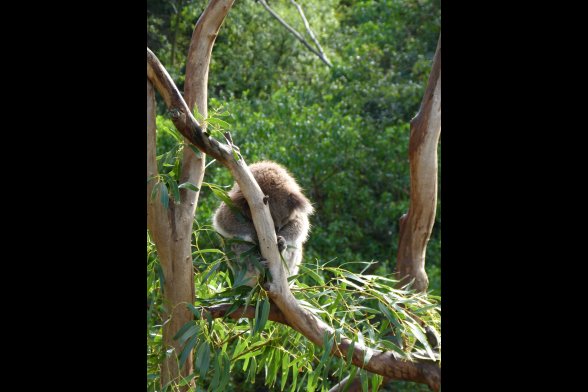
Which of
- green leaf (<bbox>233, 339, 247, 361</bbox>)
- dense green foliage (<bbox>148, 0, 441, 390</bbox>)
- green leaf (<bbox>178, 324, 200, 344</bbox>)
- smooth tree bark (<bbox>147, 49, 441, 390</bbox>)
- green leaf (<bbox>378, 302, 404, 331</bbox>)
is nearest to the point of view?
smooth tree bark (<bbox>147, 49, 441, 390</bbox>)

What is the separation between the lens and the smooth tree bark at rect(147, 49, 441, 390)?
6.16 ft

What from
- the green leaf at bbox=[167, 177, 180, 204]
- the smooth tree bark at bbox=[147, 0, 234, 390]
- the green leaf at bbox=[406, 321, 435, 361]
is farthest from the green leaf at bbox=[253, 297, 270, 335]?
the green leaf at bbox=[406, 321, 435, 361]

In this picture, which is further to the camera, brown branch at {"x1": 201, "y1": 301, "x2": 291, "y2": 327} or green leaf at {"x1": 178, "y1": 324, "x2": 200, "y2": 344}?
brown branch at {"x1": 201, "y1": 301, "x2": 291, "y2": 327}

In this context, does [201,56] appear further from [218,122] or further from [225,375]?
[225,375]

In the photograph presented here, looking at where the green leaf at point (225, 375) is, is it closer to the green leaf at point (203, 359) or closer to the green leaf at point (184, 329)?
the green leaf at point (203, 359)

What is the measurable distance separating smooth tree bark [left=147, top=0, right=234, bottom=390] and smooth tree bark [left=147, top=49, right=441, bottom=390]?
0.90 feet

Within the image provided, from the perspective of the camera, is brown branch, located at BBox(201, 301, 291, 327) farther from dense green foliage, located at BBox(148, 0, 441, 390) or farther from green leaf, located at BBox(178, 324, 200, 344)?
dense green foliage, located at BBox(148, 0, 441, 390)

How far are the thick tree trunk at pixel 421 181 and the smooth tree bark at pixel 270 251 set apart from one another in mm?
805

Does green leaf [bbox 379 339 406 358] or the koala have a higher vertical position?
the koala

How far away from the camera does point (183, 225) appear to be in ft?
7.34

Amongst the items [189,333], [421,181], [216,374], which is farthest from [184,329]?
[421,181]

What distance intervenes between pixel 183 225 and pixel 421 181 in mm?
1255
